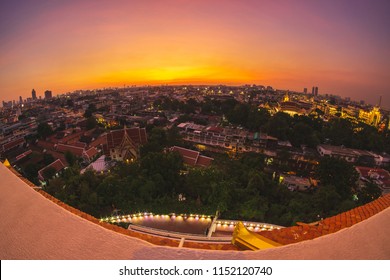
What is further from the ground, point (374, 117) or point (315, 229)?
point (315, 229)

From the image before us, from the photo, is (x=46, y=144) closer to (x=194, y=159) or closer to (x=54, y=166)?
(x=54, y=166)

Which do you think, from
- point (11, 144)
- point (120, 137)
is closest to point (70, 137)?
point (11, 144)

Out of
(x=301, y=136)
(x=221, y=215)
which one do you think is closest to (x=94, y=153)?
(x=221, y=215)

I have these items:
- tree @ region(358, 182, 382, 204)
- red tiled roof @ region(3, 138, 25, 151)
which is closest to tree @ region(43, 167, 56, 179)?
red tiled roof @ region(3, 138, 25, 151)

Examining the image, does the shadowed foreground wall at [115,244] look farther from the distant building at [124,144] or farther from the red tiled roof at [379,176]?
the red tiled roof at [379,176]

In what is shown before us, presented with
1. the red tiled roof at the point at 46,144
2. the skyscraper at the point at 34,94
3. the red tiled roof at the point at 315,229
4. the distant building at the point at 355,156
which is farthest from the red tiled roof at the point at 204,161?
the skyscraper at the point at 34,94

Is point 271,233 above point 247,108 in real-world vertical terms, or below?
above

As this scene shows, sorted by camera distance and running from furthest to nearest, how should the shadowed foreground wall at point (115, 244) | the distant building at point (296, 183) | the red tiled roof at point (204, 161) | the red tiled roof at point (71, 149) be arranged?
the red tiled roof at point (71, 149) < the red tiled roof at point (204, 161) < the distant building at point (296, 183) < the shadowed foreground wall at point (115, 244)

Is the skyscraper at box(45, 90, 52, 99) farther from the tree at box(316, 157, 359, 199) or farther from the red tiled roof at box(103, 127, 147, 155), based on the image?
the tree at box(316, 157, 359, 199)

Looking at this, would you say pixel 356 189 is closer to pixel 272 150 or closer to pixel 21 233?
pixel 272 150
